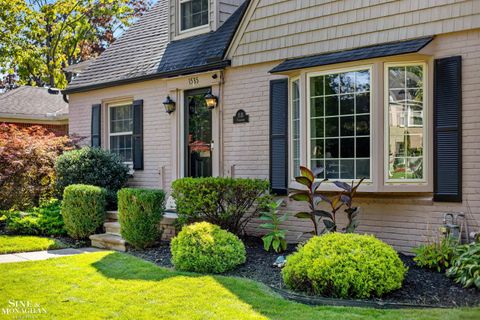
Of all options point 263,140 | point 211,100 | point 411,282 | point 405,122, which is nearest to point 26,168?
point 211,100

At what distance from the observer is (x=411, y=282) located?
544 cm

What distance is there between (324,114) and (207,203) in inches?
82.9

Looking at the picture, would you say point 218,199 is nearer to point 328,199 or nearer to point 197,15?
point 328,199

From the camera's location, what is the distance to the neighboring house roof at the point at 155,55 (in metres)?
9.44

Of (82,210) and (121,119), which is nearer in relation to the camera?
(82,210)

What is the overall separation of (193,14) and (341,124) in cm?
505

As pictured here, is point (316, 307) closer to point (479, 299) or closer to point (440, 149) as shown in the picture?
point (479, 299)

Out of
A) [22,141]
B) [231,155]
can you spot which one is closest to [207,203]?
[231,155]

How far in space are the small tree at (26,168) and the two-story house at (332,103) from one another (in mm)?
1945

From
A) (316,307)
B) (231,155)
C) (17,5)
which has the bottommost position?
(316,307)

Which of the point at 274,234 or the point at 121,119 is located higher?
the point at 121,119

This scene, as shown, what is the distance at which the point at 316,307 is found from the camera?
15.6 feet

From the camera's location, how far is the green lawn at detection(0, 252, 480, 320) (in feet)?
14.9

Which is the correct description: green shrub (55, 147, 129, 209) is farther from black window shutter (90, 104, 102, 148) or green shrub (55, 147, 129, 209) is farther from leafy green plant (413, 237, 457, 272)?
leafy green plant (413, 237, 457, 272)
